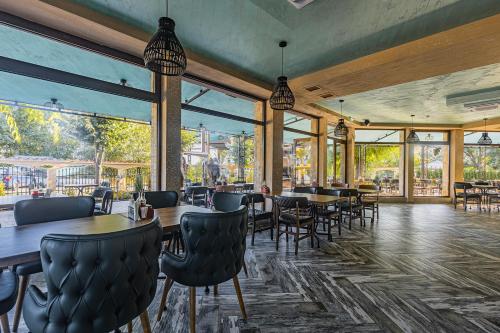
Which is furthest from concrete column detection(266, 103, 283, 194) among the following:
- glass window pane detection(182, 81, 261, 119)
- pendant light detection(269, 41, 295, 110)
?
pendant light detection(269, 41, 295, 110)

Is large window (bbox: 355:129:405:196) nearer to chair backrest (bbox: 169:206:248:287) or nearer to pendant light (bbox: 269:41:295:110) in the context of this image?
pendant light (bbox: 269:41:295:110)

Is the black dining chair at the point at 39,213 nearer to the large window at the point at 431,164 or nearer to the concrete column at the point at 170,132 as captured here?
the concrete column at the point at 170,132

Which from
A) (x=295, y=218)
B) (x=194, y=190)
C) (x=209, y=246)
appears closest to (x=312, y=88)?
(x=295, y=218)

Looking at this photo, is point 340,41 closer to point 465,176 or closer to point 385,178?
point 385,178

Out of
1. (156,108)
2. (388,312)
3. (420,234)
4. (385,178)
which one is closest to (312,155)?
(420,234)

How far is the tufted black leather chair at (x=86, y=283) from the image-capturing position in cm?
110

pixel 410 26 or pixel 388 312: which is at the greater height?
pixel 410 26

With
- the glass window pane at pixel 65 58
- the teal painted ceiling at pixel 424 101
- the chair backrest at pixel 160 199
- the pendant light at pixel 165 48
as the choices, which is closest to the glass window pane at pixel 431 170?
the teal painted ceiling at pixel 424 101

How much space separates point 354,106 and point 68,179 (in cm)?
733

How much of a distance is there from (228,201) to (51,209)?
174 centimetres

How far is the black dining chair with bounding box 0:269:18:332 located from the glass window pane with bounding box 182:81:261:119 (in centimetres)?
364

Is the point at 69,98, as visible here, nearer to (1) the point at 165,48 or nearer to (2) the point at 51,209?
(2) the point at 51,209

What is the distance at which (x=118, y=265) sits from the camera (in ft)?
3.89

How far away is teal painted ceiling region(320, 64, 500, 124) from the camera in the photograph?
17.1ft
